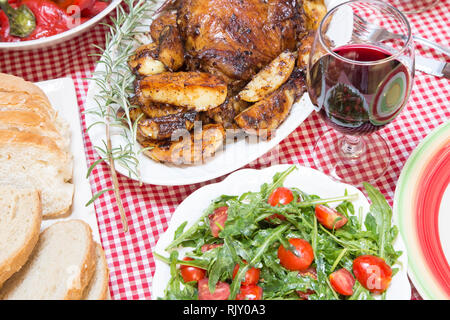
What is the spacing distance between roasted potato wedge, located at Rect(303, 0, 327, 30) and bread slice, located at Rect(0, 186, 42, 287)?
3.88 feet

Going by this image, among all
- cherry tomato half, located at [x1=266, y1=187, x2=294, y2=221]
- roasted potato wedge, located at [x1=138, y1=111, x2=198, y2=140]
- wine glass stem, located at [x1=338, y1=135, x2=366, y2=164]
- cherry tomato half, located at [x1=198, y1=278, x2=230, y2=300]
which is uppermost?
roasted potato wedge, located at [x1=138, y1=111, x2=198, y2=140]

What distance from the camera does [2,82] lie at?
1.86 m

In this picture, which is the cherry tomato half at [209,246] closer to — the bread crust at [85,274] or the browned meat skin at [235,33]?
the bread crust at [85,274]

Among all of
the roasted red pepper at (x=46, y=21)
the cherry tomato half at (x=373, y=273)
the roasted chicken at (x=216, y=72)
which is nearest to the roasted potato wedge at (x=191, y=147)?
the roasted chicken at (x=216, y=72)

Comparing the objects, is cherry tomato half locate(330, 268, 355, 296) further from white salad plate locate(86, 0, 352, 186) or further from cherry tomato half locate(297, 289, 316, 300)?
white salad plate locate(86, 0, 352, 186)

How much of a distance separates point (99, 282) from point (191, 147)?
1.70 ft

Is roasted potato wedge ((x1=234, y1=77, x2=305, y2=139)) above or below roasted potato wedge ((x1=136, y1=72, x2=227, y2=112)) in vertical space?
below

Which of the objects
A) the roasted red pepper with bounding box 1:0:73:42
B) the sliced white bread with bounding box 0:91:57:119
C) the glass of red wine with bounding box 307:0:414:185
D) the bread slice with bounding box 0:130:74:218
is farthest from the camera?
the roasted red pepper with bounding box 1:0:73:42

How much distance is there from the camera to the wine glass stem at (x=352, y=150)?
181cm

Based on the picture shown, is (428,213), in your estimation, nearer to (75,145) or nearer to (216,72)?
A: (216,72)

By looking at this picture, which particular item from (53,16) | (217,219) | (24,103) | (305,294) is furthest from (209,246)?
(53,16)

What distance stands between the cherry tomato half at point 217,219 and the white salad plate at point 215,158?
0.51 ft

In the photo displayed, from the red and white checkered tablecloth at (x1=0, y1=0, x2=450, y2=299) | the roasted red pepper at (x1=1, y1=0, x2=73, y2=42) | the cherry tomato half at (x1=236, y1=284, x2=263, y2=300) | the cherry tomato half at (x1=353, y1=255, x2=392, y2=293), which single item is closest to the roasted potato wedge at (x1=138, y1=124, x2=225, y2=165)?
the red and white checkered tablecloth at (x1=0, y1=0, x2=450, y2=299)

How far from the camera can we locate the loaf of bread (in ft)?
5.48
